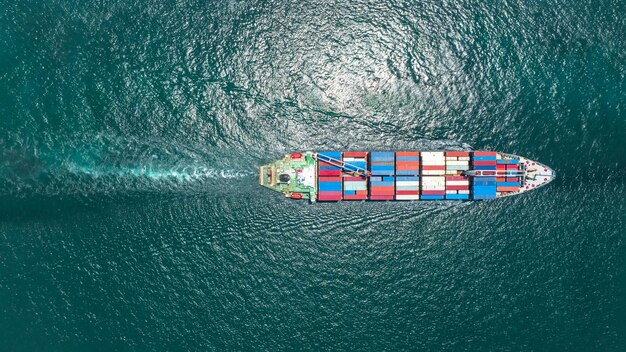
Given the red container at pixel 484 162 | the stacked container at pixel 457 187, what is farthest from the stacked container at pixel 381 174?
the red container at pixel 484 162

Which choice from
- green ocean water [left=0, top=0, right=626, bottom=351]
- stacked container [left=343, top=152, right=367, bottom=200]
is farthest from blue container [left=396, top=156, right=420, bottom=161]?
stacked container [left=343, top=152, right=367, bottom=200]

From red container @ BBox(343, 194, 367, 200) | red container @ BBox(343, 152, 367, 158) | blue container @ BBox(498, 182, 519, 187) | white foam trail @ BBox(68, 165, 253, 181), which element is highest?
red container @ BBox(343, 152, 367, 158)

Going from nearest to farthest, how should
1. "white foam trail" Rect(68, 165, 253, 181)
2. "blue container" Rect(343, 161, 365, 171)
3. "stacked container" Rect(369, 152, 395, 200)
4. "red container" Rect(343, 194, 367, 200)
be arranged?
"blue container" Rect(343, 161, 365, 171)
"stacked container" Rect(369, 152, 395, 200)
"red container" Rect(343, 194, 367, 200)
"white foam trail" Rect(68, 165, 253, 181)

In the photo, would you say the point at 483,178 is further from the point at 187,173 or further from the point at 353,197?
the point at 187,173

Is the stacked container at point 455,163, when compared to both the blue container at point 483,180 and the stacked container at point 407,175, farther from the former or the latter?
the stacked container at point 407,175

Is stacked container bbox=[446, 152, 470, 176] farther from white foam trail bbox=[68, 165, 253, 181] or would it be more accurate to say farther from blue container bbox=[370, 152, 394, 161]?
white foam trail bbox=[68, 165, 253, 181]

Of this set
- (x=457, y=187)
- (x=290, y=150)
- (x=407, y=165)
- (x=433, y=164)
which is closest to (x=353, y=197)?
(x=407, y=165)
